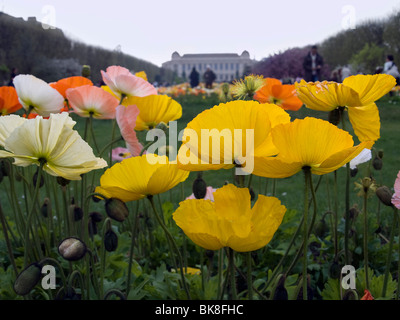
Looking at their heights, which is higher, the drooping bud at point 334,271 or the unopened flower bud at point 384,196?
the unopened flower bud at point 384,196

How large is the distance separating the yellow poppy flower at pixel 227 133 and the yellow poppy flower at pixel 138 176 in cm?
7

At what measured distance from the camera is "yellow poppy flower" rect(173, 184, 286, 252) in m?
0.44

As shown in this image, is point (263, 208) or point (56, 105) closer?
point (263, 208)

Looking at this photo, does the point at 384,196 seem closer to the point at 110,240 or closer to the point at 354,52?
the point at 110,240

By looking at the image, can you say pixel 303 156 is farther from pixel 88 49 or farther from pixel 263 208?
pixel 88 49

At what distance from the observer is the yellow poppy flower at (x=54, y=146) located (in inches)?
20.5

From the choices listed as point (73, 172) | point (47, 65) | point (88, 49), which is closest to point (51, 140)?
point (73, 172)

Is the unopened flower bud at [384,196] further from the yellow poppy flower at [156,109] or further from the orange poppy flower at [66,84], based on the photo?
the orange poppy flower at [66,84]

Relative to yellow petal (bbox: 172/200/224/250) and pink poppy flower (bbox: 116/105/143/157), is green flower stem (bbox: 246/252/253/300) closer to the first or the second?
yellow petal (bbox: 172/200/224/250)

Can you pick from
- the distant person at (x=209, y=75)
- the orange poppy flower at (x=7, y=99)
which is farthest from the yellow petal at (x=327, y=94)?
the distant person at (x=209, y=75)

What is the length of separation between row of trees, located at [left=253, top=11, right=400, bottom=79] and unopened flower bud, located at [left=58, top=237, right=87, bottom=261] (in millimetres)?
6080

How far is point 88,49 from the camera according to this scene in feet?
37.3

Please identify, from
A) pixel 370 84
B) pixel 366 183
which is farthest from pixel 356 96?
pixel 366 183
